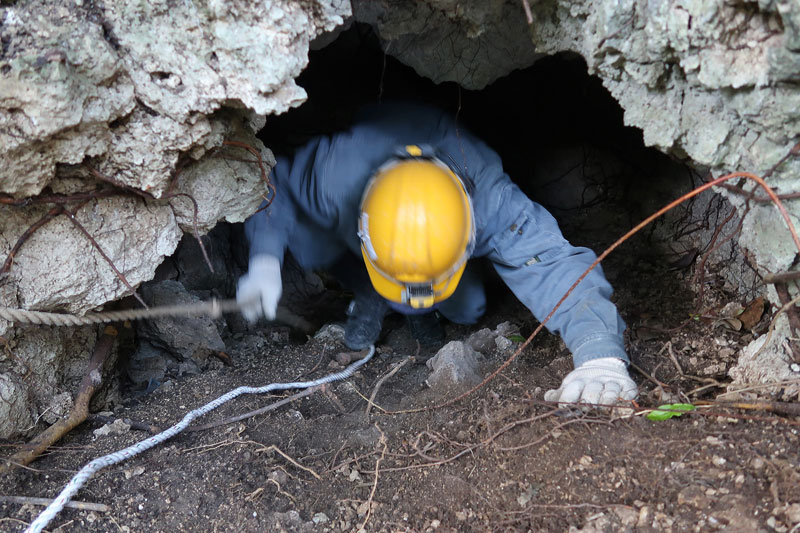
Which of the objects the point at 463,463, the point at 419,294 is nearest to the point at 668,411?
the point at 463,463

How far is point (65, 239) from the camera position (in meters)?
2.25

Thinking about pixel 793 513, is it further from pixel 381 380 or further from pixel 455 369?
pixel 381 380

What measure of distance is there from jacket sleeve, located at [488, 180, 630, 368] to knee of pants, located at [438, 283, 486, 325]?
0.80 metres

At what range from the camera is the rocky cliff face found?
5.86 feet

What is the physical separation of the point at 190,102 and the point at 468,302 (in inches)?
91.0

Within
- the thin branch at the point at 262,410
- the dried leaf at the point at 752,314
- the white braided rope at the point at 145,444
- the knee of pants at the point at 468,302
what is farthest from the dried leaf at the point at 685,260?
the thin branch at the point at 262,410

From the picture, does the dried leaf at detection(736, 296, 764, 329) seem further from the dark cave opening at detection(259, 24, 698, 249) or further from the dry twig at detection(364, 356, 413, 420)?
the dry twig at detection(364, 356, 413, 420)

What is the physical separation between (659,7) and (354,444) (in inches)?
77.1

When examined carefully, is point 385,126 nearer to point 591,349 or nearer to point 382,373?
point 382,373

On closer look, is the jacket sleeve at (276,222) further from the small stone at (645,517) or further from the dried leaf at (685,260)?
the dried leaf at (685,260)

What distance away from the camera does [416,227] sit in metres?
2.52

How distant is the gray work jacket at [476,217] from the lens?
102 inches

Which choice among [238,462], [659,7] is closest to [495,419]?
[238,462]

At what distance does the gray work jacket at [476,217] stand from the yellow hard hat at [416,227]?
0.83ft
